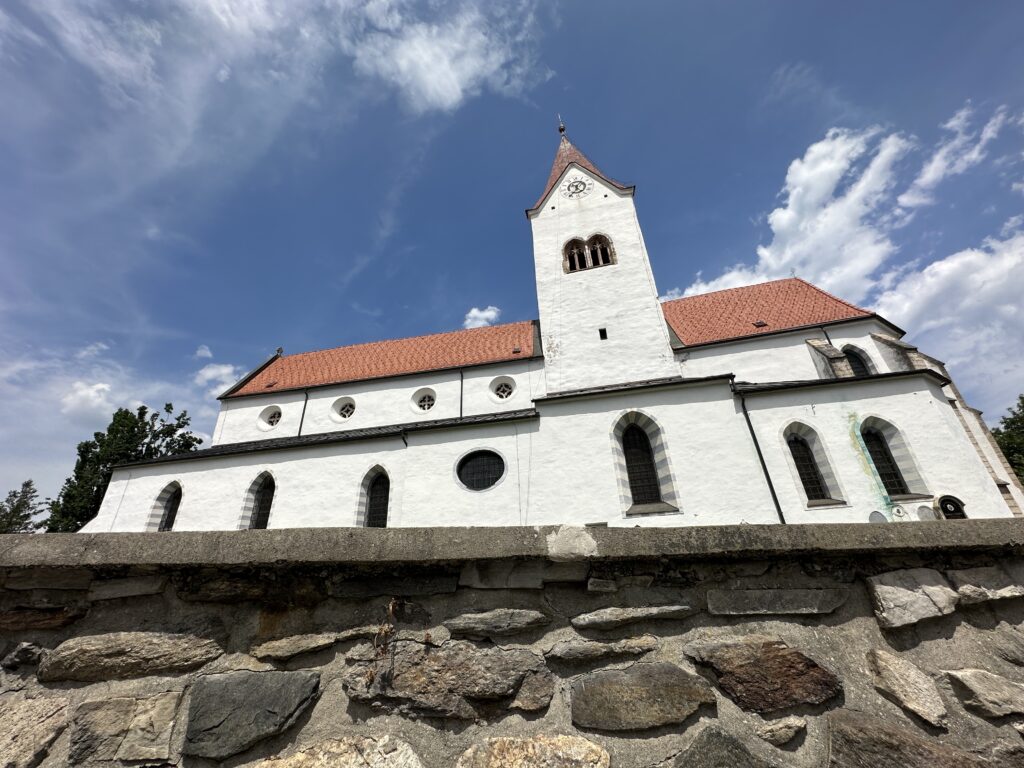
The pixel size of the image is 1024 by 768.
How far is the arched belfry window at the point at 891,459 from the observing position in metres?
10.7

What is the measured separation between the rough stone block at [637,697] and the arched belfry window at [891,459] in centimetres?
1254

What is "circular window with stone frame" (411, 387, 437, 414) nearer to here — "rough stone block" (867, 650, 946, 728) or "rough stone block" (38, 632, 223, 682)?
"rough stone block" (38, 632, 223, 682)

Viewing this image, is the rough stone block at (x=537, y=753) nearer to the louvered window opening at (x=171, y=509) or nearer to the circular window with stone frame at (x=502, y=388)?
the circular window with stone frame at (x=502, y=388)

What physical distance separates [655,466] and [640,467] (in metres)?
0.38

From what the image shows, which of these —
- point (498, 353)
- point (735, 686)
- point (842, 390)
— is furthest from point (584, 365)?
point (735, 686)

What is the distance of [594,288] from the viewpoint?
15.4 m

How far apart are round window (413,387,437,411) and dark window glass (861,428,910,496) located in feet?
47.0

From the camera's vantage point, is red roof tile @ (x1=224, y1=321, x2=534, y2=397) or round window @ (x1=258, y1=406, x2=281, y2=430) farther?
red roof tile @ (x1=224, y1=321, x2=534, y2=397)

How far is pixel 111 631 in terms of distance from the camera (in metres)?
1.82

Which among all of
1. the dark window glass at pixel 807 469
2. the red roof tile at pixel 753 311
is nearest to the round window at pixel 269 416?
the red roof tile at pixel 753 311

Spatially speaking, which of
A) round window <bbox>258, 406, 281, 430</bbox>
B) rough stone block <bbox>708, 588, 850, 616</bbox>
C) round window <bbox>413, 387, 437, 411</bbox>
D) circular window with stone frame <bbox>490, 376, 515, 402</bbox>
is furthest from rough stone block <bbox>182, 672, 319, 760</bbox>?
round window <bbox>258, 406, 281, 430</bbox>

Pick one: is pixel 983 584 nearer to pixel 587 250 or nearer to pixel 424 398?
pixel 587 250

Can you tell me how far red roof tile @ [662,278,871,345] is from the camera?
16797 mm

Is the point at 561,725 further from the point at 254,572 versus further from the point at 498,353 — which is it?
the point at 498,353
